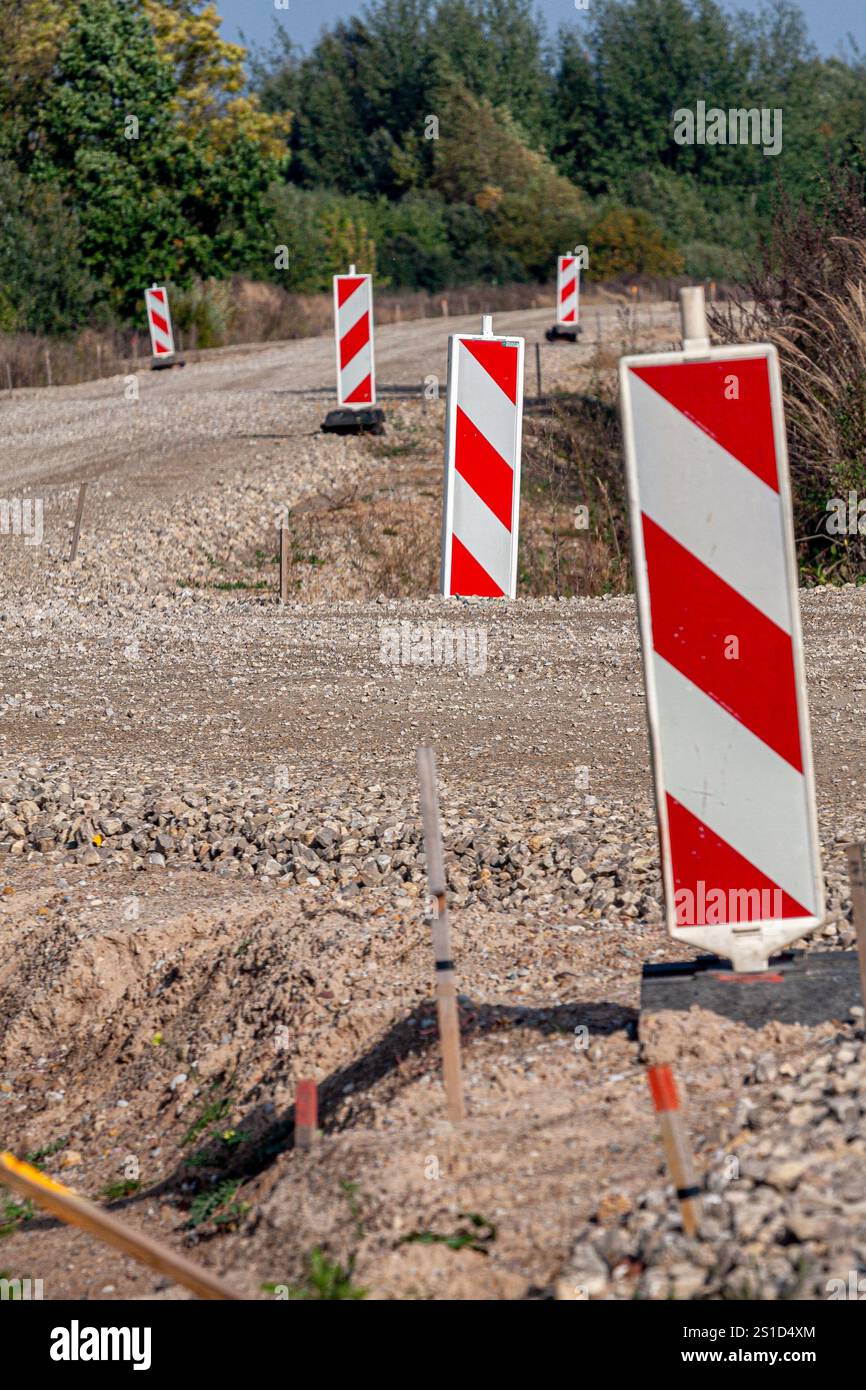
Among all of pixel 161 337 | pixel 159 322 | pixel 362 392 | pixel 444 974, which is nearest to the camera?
pixel 444 974

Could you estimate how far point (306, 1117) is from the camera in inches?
140

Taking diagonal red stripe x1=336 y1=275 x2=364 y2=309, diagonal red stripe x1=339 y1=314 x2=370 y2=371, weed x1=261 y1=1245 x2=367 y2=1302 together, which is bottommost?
weed x1=261 y1=1245 x2=367 y2=1302

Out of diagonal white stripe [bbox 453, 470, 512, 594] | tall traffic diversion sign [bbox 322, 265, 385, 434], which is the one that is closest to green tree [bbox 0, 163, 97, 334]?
tall traffic diversion sign [bbox 322, 265, 385, 434]

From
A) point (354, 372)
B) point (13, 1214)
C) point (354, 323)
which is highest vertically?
point (354, 323)

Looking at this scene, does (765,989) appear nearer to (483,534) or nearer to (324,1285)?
(324,1285)

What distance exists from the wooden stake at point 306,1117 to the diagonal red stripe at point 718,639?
131 centimetres

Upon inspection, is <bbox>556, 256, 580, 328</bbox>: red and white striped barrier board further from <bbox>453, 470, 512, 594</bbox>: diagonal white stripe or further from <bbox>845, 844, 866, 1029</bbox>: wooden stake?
<bbox>845, 844, 866, 1029</bbox>: wooden stake

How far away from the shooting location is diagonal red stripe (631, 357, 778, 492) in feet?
11.7

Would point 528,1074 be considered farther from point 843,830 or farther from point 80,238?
point 80,238

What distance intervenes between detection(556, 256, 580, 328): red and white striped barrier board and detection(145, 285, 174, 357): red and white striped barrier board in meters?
6.64

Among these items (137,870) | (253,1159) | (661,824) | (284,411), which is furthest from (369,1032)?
(284,411)

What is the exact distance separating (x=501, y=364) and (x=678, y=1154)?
23.8 ft

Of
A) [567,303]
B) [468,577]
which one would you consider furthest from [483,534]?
[567,303]
